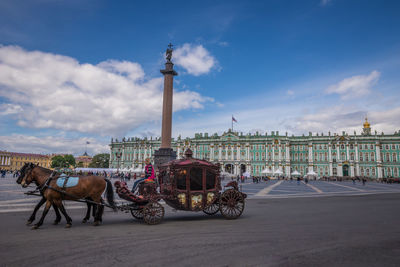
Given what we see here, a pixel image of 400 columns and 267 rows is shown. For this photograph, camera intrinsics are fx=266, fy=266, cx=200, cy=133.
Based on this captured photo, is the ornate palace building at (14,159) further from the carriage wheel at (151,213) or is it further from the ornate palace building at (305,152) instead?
the carriage wheel at (151,213)

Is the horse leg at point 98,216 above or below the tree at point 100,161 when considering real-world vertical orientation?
below

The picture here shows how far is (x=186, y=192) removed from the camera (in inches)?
353

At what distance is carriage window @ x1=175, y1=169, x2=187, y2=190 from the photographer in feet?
29.6

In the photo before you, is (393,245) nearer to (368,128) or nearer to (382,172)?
(382,172)

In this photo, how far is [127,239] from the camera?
6.25 metres

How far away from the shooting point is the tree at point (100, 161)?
379ft

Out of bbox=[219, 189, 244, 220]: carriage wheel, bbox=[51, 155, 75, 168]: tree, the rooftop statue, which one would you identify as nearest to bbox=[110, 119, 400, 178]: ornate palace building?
bbox=[51, 155, 75, 168]: tree

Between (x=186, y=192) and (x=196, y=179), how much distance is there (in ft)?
1.99

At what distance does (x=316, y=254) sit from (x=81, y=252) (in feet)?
15.3

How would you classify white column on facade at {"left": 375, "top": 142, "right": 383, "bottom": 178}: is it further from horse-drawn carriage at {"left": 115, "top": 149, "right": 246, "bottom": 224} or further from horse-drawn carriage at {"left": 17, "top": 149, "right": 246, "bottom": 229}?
horse-drawn carriage at {"left": 115, "top": 149, "right": 246, "bottom": 224}

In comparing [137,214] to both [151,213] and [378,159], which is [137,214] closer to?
[151,213]

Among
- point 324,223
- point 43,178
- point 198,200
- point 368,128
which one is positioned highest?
point 368,128

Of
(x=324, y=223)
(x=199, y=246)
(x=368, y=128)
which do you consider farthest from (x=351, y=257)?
(x=368, y=128)

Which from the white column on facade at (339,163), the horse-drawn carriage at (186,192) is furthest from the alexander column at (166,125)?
the white column on facade at (339,163)
